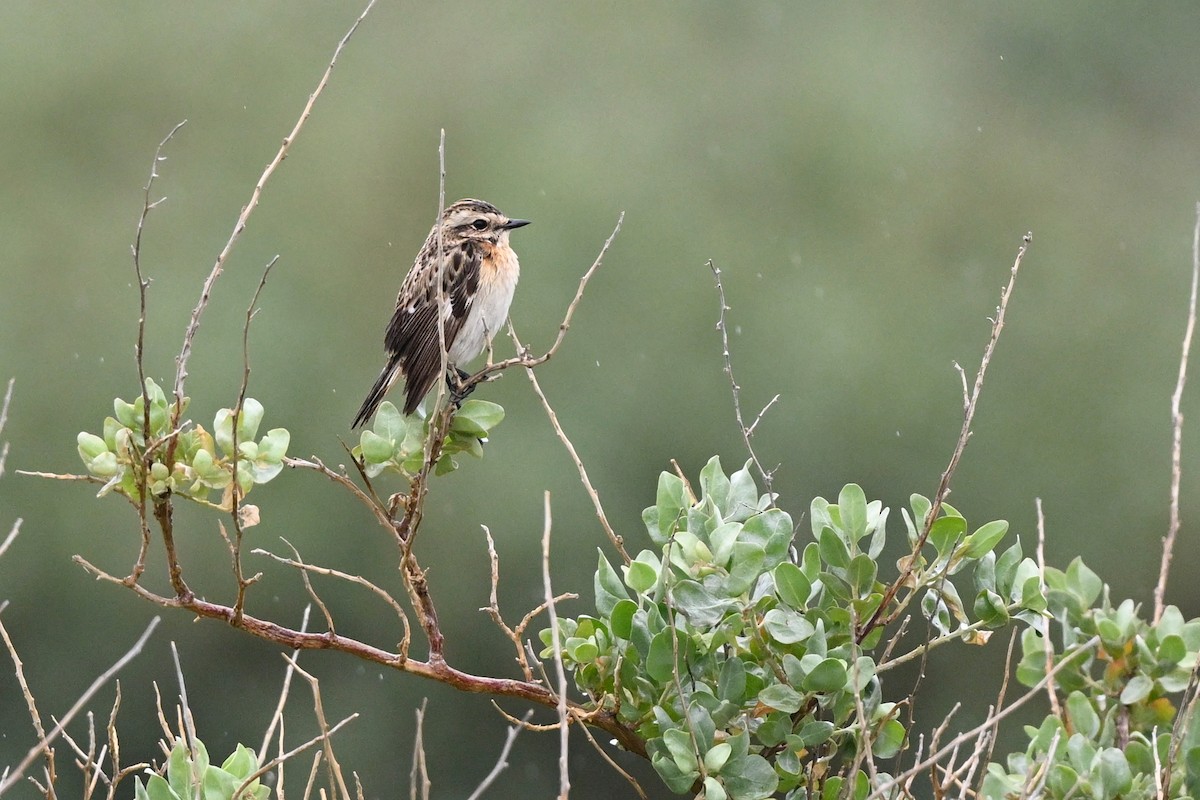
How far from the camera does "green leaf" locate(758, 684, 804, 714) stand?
92.2 inches

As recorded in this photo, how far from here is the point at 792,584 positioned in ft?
7.71

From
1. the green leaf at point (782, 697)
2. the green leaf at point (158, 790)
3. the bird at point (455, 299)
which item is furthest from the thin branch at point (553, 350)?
the bird at point (455, 299)

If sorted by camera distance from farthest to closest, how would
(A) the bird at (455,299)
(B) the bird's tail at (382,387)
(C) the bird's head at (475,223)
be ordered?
(C) the bird's head at (475,223) < (A) the bird at (455,299) < (B) the bird's tail at (382,387)

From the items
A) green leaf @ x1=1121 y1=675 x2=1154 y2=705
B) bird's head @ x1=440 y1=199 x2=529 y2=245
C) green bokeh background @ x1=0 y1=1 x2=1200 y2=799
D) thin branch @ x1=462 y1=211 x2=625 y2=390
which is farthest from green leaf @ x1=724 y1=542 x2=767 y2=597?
green bokeh background @ x1=0 y1=1 x2=1200 y2=799

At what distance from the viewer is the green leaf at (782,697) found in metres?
2.34

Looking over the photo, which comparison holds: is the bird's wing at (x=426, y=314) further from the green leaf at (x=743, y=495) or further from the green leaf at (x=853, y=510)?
the green leaf at (x=853, y=510)

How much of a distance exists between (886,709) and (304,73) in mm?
19943

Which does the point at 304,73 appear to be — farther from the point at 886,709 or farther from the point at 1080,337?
the point at 886,709

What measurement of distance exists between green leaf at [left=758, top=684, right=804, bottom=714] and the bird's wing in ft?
7.53

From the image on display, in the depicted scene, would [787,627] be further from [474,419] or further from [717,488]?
[474,419]

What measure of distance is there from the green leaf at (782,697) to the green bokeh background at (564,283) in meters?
13.4

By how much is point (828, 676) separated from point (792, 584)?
164mm

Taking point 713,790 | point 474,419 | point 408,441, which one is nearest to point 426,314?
point 474,419

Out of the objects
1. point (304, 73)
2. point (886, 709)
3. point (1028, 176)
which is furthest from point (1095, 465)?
point (886, 709)
